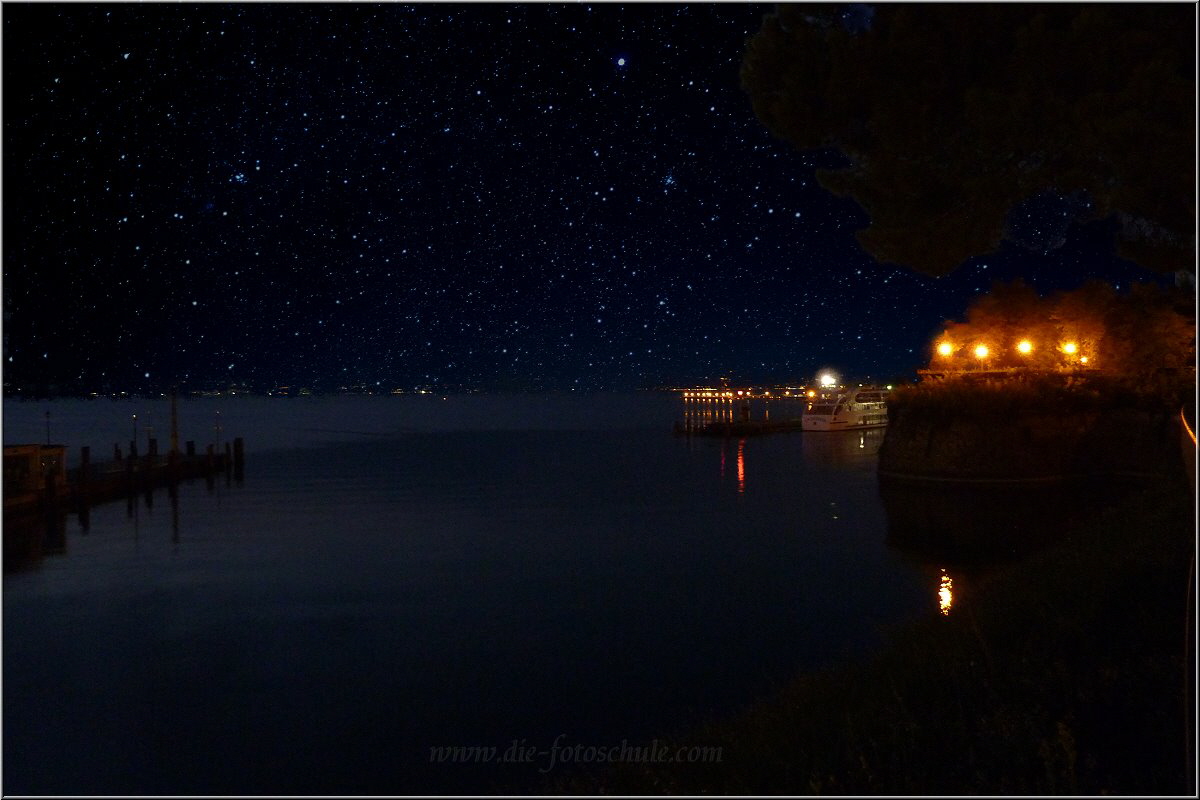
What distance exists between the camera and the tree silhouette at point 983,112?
22.2ft

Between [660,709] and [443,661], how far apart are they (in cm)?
337

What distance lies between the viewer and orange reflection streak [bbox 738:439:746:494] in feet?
98.9

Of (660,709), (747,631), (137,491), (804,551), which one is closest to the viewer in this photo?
(660,709)

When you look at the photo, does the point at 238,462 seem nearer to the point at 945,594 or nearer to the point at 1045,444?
the point at 945,594

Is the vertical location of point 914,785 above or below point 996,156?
below

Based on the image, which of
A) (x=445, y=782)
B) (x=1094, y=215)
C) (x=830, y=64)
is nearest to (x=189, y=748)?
(x=445, y=782)

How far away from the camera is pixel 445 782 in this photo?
7652mm

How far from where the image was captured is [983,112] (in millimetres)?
7461

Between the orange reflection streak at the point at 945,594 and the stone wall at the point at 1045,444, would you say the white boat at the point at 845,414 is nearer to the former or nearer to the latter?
the stone wall at the point at 1045,444

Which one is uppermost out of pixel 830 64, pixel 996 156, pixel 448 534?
pixel 830 64

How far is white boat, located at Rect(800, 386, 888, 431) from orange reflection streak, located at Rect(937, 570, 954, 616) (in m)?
42.6

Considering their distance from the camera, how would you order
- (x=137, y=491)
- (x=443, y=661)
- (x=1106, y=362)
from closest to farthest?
(x=443, y=661), (x=1106, y=362), (x=137, y=491)

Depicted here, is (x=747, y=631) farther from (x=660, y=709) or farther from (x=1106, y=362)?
(x=1106, y=362)

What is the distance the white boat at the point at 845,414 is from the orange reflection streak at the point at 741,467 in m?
8.09
